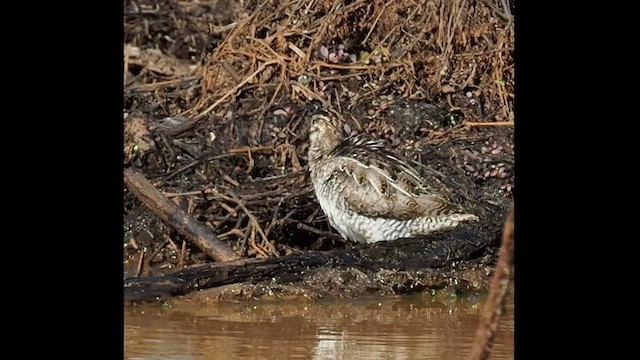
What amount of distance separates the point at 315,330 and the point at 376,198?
5.87 ft

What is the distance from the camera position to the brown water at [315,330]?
5.34m

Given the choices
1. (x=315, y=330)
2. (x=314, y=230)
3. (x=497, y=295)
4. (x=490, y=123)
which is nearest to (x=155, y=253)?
(x=314, y=230)

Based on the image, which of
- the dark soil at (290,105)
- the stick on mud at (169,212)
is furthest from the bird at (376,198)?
the stick on mud at (169,212)

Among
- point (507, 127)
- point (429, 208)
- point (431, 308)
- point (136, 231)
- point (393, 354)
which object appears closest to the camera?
point (393, 354)

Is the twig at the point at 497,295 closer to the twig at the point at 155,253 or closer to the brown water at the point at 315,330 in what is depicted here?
the brown water at the point at 315,330

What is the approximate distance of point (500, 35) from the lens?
1025 cm

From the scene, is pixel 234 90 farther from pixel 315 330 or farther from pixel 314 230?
pixel 315 330

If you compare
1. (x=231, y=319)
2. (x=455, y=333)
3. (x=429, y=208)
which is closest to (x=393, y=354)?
(x=455, y=333)

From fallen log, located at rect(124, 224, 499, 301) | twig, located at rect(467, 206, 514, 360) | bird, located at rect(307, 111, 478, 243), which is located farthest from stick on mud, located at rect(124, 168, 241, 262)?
twig, located at rect(467, 206, 514, 360)

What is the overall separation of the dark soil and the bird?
0.94 ft

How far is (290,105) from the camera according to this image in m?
9.57

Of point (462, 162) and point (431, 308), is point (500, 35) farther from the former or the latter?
point (431, 308)

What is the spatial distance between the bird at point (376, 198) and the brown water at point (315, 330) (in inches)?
30.4
